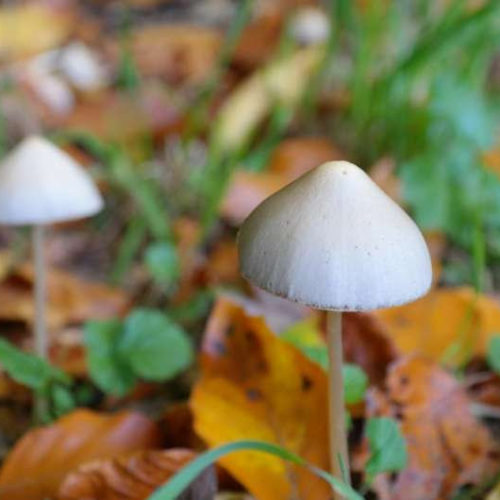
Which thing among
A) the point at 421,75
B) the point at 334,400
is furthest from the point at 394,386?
the point at 421,75

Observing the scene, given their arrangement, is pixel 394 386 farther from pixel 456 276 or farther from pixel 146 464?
pixel 456 276

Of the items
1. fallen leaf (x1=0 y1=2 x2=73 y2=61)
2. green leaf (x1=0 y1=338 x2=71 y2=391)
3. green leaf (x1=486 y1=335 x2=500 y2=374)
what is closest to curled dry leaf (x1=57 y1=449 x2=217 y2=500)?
green leaf (x1=0 y1=338 x2=71 y2=391)

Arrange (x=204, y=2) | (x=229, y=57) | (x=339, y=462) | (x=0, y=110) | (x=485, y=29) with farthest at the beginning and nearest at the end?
(x=204, y=2)
(x=229, y=57)
(x=0, y=110)
(x=485, y=29)
(x=339, y=462)

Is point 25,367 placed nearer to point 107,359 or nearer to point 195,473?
point 107,359

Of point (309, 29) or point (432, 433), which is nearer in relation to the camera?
point (432, 433)

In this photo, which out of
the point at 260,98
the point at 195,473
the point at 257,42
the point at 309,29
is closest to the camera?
the point at 195,473

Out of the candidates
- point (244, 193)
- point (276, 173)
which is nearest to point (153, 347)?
point (244, 193)
